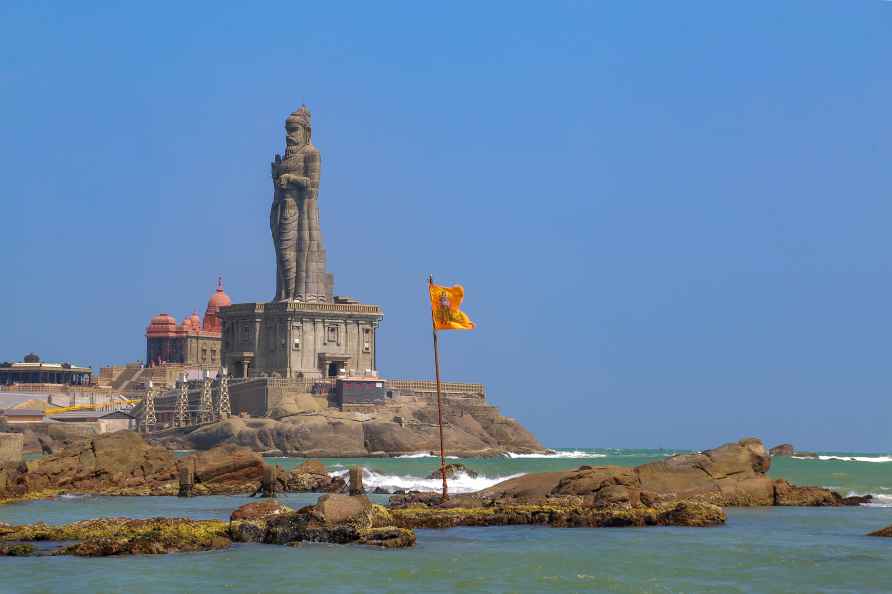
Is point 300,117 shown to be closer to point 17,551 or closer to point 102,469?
point 102,469

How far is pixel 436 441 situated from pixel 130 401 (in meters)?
50.9

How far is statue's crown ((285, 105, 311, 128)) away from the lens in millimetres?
155750

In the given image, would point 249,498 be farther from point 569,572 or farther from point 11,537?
point 569,572

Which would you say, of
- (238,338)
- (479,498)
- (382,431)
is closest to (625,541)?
(479,498)

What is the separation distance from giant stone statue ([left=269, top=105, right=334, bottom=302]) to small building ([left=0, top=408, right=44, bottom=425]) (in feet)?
97.0

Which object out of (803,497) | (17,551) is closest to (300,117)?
(803,497)

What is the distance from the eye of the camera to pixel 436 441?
142375 millimetres

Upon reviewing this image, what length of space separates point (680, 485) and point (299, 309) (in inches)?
4016

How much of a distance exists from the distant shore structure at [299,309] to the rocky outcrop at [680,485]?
9686 centimetres

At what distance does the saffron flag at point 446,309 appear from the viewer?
49.7 m

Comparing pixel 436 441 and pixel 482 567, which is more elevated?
pixel 436 441

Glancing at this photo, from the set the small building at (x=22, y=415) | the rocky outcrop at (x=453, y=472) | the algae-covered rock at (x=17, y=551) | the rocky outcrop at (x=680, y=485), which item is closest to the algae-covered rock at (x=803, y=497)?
the rocky outcrop at (x=680, y=485)

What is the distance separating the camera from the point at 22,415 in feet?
541

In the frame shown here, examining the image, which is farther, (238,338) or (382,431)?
(238,338)
